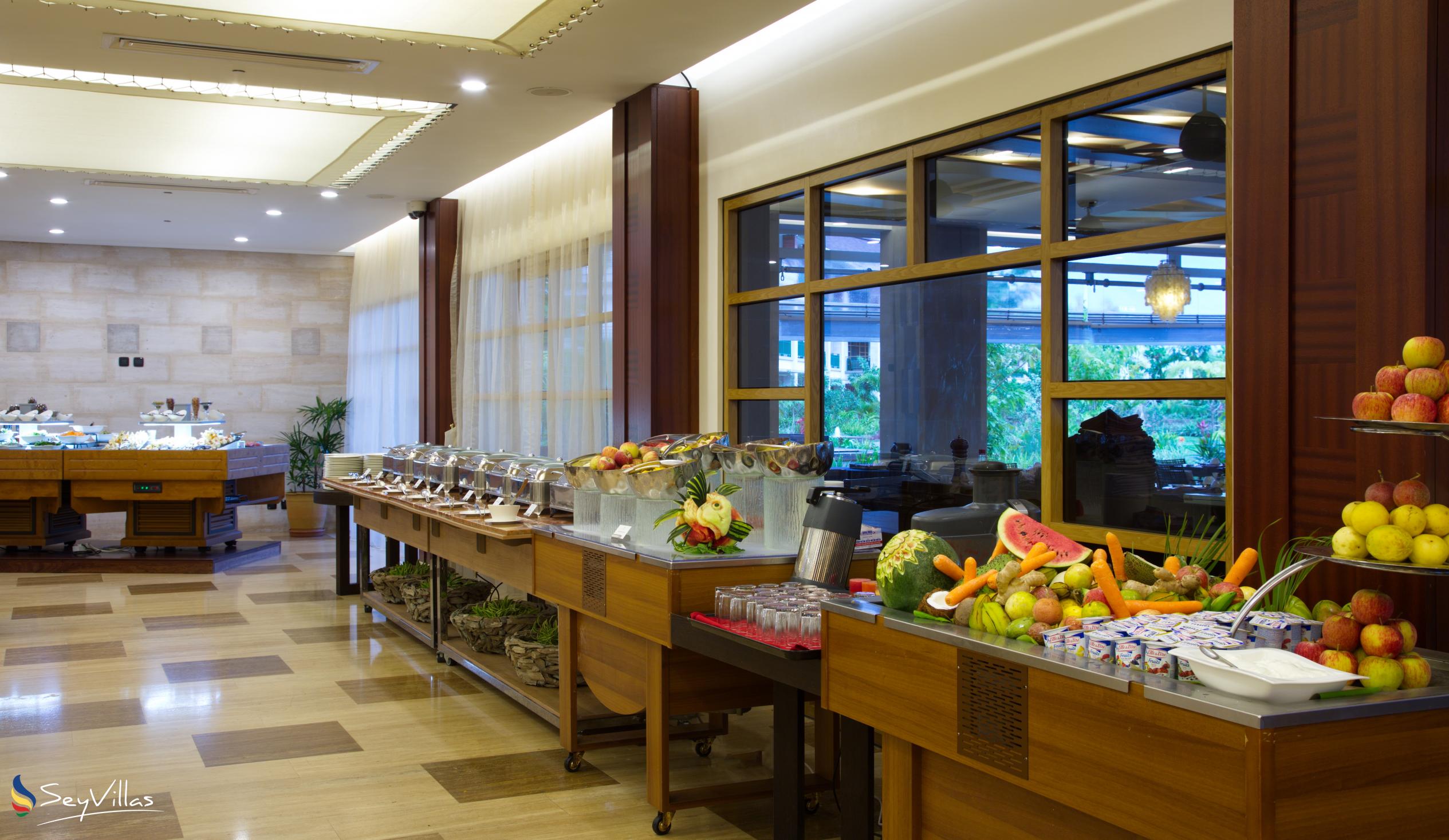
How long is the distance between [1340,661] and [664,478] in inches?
98.3

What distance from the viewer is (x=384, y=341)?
12656 mm

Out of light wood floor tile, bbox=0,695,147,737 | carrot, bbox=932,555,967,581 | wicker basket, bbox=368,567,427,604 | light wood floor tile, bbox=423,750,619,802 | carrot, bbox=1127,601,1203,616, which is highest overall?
carrot, bbox=932,555,967,581

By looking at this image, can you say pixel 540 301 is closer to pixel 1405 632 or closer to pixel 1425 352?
pixel 1425 352

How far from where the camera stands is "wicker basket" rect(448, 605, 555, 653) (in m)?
5.87

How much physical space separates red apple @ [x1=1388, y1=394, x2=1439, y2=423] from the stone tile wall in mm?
14016

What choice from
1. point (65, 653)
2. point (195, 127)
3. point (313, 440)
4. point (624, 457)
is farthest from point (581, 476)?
point (313, 440)

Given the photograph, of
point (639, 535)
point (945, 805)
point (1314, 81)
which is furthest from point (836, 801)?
point (1314, 81)

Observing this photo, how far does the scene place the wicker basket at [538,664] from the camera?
521cm

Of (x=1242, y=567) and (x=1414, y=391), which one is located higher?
(x=1414, y=391)

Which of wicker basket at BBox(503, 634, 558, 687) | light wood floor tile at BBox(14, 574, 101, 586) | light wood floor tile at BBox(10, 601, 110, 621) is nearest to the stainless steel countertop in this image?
wicker basket at BBox(503, 634, 558, 687)

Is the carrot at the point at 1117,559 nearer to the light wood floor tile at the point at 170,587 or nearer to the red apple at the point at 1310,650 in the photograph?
the red apple at the point at 1310,650

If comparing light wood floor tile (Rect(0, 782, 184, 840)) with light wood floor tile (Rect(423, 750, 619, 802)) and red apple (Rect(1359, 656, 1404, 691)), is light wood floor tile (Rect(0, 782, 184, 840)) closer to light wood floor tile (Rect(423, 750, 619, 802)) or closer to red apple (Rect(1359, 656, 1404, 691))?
light wood floor tile (Rect(423, 750, 619, 802))

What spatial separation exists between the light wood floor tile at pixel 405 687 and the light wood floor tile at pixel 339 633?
3.65ft

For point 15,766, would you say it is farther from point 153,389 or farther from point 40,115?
point 153,389
